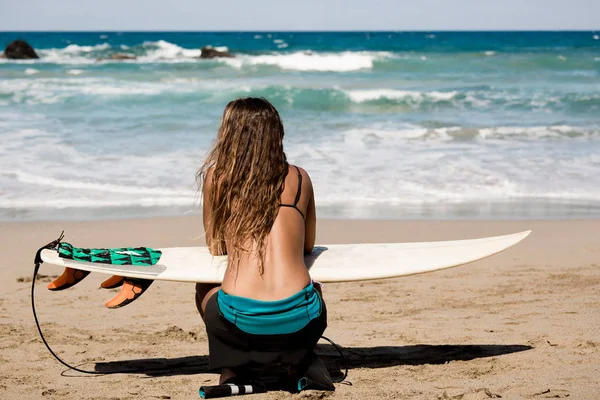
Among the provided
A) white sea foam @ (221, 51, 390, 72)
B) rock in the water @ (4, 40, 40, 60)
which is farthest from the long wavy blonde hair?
rock in the water @ (4, 40, 40, 60)

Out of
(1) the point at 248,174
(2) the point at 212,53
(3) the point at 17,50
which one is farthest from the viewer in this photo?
(2) the point at 212,53

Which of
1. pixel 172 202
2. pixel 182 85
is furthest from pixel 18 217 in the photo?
pixel 182 85

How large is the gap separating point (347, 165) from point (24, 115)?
7.42 m

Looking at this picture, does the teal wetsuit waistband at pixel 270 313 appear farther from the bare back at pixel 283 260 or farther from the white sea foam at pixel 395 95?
the white sea foam at pixel 395 95

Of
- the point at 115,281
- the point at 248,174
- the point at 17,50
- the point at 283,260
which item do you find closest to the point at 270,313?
the point at 283,260

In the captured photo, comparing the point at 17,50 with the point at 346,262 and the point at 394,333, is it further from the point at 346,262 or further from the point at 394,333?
the point at 346,262

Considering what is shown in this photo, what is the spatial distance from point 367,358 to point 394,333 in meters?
0.39

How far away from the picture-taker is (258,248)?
2.86m

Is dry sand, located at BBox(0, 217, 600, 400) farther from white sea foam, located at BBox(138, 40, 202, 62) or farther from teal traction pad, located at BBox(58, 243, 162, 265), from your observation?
white sea foam, located at BBox(138, 40, 202, 62)

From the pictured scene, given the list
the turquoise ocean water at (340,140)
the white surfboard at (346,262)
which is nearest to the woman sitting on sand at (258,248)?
the white surfboard at (346,262)

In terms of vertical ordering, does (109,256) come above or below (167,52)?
below

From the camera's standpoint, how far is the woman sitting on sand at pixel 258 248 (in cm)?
284

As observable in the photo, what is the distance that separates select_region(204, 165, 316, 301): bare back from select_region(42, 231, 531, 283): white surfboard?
26 centimetres

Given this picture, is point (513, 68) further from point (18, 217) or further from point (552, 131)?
point (18, 217)
